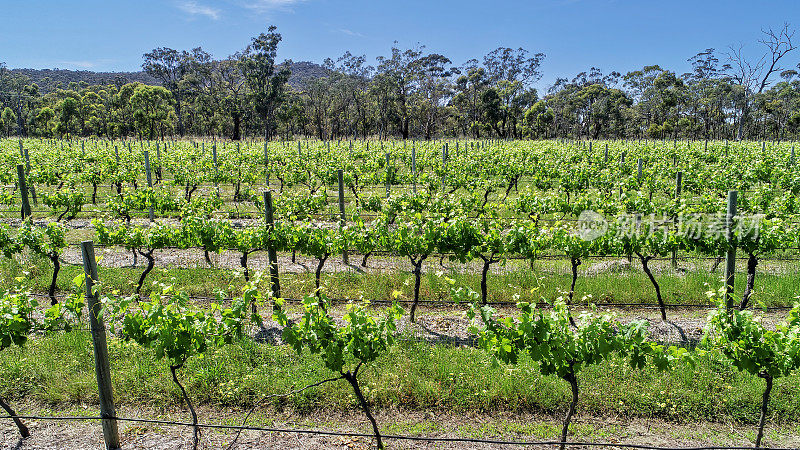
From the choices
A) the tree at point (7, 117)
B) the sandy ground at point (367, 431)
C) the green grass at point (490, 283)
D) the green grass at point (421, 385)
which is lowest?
the sandy ground at point (367, 431)

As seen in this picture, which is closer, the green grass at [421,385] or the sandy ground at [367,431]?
the sandy ground at [367,431]

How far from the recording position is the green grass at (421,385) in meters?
5.27

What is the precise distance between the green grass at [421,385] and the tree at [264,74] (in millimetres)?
51966

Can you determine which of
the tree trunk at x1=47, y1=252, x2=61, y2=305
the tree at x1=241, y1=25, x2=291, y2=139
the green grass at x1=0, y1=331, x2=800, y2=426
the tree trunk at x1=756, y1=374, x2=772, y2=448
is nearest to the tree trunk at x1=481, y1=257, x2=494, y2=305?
the green grass at x1=0, y1=331, x2=800, y2=426

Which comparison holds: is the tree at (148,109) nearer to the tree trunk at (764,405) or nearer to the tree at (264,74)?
the tree at (264,74)

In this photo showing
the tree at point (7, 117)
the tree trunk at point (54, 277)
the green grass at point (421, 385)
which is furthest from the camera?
the tree at point (7, 117)

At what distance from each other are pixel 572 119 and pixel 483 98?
18.4 meters

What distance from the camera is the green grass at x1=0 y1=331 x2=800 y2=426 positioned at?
17.3 feet

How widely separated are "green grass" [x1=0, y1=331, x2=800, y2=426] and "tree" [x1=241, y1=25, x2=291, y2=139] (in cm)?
5197

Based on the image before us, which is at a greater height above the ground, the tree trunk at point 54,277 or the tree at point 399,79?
the tree at point 399,79

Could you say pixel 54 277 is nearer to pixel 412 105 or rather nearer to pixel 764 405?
pixel 764 405

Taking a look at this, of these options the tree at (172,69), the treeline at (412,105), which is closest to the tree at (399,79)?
the treeline at (412,105)

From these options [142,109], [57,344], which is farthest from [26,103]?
[57,344]

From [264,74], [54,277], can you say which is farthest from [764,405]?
[264,74]
